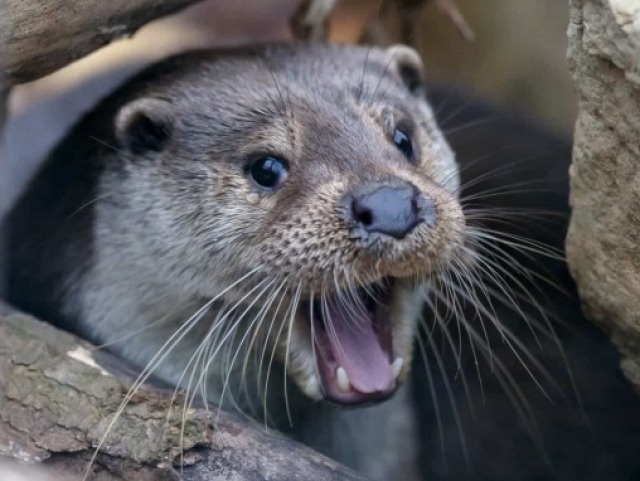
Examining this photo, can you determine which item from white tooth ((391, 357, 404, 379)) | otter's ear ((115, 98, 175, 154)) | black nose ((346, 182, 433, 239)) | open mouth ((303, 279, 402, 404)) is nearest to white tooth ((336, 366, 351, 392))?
open mouth ((303, 279, 402, 404))

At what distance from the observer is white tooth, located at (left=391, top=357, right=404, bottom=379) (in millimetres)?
2730

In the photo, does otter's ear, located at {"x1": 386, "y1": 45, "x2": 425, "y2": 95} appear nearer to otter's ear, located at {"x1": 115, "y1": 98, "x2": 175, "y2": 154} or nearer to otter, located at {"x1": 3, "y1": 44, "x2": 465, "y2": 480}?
otter, located at {"x1": 3, "y1": 44, "x2": 465, "y2": 480}

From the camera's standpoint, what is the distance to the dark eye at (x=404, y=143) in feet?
9.70

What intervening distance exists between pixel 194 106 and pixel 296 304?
2.44ft

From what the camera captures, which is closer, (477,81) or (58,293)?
(58,293)

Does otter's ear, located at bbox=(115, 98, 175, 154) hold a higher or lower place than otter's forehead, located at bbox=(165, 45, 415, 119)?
lower

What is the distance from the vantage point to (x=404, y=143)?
2.99m

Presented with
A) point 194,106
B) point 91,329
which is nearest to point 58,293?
point 91,329

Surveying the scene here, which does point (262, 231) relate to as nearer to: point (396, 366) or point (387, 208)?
point (387, 208)

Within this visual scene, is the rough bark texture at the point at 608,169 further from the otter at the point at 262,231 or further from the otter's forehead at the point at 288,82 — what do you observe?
the otter's forehead at the point at 288,82

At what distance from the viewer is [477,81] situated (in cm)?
516

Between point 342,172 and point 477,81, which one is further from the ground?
point 477,81

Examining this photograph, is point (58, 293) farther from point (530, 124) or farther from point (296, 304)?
point (530, 124)

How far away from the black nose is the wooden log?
827mm
